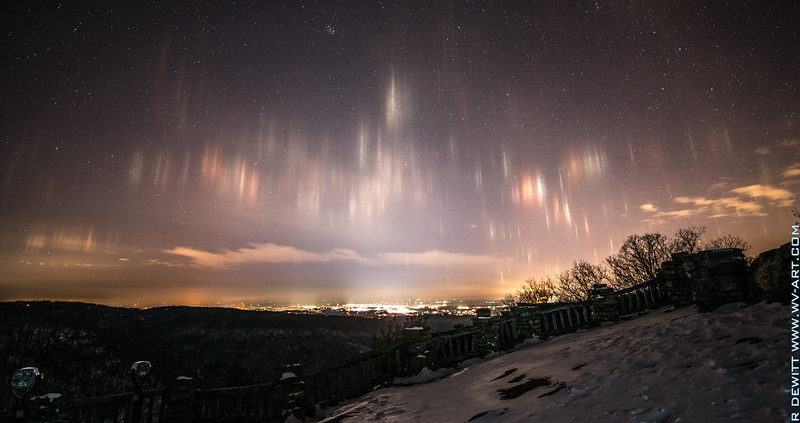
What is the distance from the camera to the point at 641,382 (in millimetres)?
4965

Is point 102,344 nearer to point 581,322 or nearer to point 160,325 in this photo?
point 160,325

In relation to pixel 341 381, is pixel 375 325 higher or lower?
lower

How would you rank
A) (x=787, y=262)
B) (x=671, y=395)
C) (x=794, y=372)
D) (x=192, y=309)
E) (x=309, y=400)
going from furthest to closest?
(x=192, y=309) < (x=309, y=400) < (x=787, y=262) < (x=671, y=395) < (x=794, y=372)

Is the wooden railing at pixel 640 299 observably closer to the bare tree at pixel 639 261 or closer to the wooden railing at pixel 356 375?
the wooden railing at pixel 356 375

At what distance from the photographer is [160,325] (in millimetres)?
110188

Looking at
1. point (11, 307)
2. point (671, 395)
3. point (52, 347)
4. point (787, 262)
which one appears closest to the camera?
point (671, 395)

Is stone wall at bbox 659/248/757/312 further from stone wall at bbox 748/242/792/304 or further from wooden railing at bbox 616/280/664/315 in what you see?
wooden railing at bbox 616/280/664/315

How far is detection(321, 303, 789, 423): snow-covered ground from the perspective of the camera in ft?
12.6

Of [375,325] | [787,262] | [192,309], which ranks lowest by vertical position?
[375,325]

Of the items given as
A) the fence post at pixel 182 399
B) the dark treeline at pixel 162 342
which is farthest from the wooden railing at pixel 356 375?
the dark treeline at pixel 162 342

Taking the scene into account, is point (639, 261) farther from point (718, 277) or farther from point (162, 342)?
point (162, 342)

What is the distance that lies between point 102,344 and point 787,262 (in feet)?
389

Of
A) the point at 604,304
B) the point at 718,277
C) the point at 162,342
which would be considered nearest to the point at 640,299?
the point at 604,304

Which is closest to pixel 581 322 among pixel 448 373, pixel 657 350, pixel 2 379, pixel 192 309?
pixel 448 373
